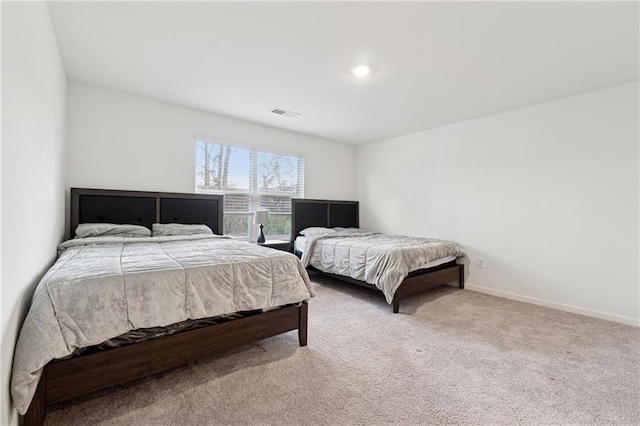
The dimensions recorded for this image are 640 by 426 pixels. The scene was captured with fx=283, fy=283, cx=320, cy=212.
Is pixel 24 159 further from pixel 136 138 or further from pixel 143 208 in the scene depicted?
pixel 136 138

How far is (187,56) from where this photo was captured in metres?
2.42

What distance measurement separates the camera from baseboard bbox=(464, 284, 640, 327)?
9.10 feet

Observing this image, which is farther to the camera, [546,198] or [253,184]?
[253,184]

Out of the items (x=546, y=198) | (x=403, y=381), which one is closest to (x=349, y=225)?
(x=546, y=198)

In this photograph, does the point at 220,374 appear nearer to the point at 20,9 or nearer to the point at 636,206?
the point at 20,9

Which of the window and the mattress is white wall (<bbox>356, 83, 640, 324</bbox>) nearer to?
the mattress

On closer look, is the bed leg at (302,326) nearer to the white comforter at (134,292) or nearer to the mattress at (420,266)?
the white comforter at (134,292)

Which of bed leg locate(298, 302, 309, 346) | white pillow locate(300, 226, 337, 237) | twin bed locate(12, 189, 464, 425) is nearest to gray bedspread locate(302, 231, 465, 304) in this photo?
twin bed locate(12, 189, 464, 425)

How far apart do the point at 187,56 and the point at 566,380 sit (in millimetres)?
3668

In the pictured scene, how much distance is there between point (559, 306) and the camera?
316 cm

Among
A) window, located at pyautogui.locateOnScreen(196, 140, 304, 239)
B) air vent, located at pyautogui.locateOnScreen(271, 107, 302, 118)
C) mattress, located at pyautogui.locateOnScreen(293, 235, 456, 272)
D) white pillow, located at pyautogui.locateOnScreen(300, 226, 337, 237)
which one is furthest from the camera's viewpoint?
white pillow, located at pyautogui.locateOnScreen(300, 226, 337, 237)

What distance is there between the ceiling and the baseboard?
90.8 inches

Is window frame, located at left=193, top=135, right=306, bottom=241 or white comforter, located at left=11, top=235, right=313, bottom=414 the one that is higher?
window frame, located at left=193, top=135, right=306, bottom=241

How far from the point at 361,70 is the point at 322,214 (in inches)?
110
